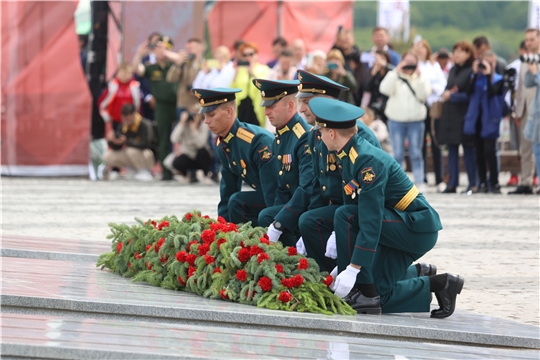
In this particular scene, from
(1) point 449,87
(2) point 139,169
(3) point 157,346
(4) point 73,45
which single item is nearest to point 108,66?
(4) point 73,45

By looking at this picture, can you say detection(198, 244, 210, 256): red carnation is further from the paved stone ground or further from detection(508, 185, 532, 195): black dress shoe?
detection(508, 185, 532, 195): black dress shoe

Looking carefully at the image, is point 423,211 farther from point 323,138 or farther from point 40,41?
point 40,41

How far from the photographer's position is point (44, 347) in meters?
4.62

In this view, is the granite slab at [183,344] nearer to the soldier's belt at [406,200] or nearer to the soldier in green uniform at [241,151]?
the soldier's belt at [406,200]

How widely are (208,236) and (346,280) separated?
995 mm

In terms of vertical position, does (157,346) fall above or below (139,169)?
above

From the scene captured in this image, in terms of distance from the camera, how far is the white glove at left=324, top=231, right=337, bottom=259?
6059mm

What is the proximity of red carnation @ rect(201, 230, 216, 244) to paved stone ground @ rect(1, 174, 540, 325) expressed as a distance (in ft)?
5.55

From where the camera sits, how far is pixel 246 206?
7.66m

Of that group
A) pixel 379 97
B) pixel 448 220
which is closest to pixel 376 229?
pixel 448 220

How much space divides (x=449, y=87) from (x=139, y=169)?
5.91m

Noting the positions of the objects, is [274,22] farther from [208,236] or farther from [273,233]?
[208,236]

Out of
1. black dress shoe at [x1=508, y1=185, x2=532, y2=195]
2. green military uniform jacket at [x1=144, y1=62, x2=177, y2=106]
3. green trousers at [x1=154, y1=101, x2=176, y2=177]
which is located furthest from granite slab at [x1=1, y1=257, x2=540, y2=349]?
green trousers at [x1=154, y1=101, x2=176, y2=177]

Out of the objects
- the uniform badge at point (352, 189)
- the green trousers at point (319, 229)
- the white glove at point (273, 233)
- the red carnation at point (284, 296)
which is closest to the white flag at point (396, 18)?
the white glove at point (273, 233)
